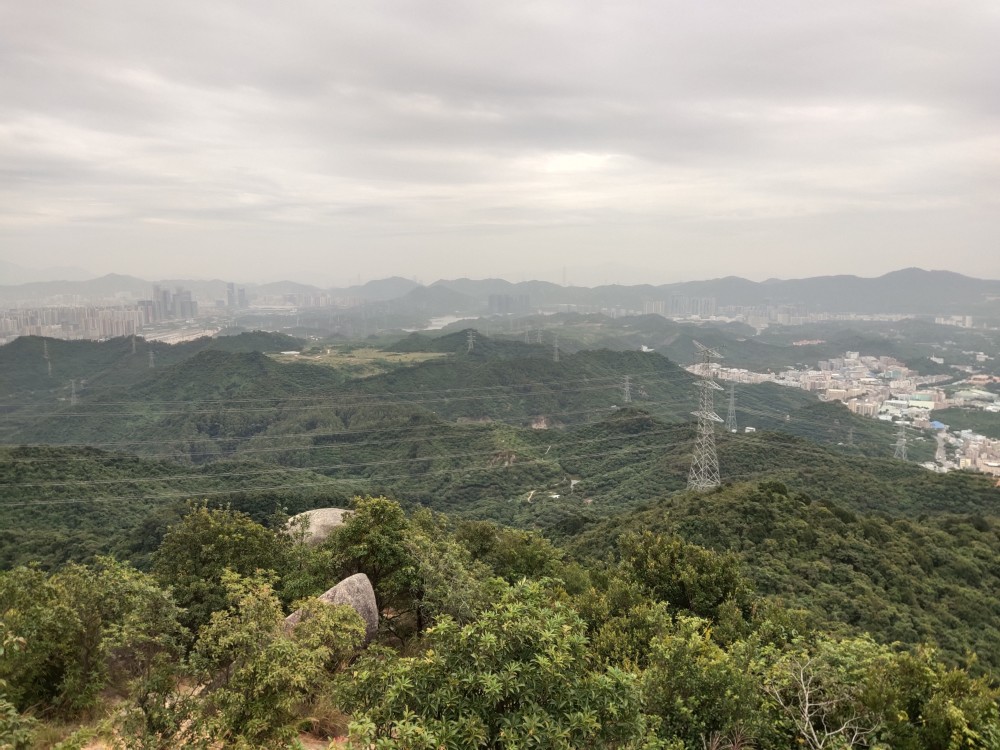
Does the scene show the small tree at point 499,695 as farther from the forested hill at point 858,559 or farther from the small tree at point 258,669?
the forested hill at point 858,559

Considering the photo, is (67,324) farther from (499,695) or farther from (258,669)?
(499,695)

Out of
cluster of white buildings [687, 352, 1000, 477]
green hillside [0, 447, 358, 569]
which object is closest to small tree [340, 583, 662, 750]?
green hillside [0, 447, 358, 569]

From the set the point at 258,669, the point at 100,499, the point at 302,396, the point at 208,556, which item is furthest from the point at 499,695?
the point at 302,396

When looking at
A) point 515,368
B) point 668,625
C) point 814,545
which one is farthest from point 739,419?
point 668,625

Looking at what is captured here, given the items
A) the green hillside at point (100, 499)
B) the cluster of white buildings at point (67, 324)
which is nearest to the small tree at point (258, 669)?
the green hillside at point (100, 499)

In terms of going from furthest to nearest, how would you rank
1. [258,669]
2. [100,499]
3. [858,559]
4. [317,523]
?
[100,499]
[858,559]
[317,523]
[258,669]

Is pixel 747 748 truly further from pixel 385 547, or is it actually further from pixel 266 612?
pixel 385 547
